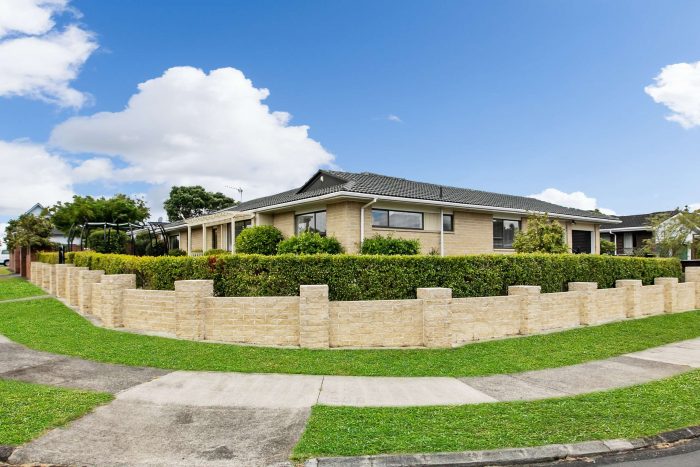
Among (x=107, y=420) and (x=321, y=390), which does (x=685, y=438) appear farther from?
(x=107, y=420)

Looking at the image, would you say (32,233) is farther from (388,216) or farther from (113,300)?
→ (388,216)

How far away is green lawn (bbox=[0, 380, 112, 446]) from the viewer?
504 centimetres

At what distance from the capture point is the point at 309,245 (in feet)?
50.8

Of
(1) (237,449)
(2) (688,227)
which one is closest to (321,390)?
(1) (237,449)

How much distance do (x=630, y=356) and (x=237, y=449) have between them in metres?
8.59

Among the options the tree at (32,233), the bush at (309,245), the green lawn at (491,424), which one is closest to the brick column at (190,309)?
the green lawn at (491,424)

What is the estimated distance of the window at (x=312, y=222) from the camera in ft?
58.6

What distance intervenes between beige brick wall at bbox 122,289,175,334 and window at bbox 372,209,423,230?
8.51 meters

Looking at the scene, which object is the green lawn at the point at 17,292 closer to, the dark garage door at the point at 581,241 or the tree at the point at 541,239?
the tree at the point at 541,239

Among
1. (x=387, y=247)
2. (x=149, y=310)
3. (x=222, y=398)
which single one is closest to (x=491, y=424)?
(x=222, y=398)

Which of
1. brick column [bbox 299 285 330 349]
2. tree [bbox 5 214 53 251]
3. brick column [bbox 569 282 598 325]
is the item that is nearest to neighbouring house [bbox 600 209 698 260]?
brick column [bbox 569 282 598 325]

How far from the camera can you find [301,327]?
9359mm

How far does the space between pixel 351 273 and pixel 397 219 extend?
7.57 meters

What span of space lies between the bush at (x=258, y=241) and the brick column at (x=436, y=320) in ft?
31.7
